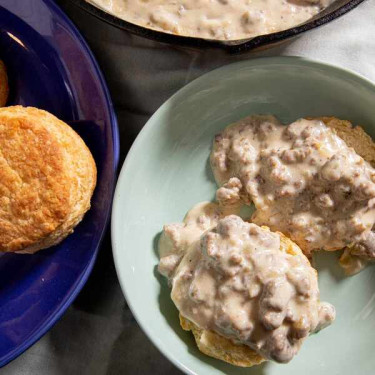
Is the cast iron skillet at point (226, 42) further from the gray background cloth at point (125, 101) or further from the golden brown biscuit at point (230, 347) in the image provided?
the golden brown biscuit at point (230, 347)

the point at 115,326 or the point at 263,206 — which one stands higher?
the point at 263,206

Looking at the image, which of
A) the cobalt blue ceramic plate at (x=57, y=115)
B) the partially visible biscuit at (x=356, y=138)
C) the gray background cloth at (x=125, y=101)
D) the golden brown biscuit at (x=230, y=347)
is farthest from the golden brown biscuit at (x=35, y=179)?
the partially visible biscuit at (x=356, y=138)

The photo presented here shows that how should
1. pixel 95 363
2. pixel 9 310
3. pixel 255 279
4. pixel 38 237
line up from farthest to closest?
pixel 95 363 → pixel 9 310 → pixel 38 237 → pixel 255 279

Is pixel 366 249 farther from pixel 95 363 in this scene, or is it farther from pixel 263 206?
pixel 95 363

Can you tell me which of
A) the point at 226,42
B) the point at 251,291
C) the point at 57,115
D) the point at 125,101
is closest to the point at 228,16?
the point at 226,42

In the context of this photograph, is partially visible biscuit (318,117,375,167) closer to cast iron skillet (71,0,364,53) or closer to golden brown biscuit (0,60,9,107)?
cast iron skillet (71,0,364,53)

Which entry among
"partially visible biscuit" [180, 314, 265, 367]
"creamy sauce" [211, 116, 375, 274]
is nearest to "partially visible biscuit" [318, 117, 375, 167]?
"creamy sauce" [211, 116, 375, 274]

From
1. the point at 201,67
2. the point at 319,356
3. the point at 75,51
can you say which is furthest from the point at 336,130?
the point at 75,51
